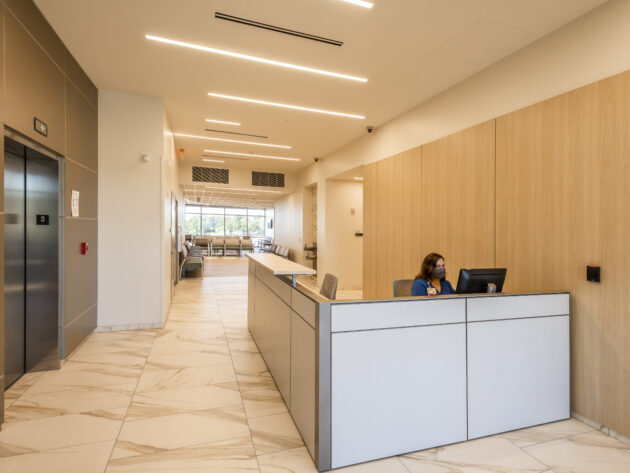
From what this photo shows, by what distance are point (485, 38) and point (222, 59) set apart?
279cm

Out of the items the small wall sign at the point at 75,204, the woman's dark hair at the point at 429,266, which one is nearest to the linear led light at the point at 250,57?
the small wall sign at the point at 75,204

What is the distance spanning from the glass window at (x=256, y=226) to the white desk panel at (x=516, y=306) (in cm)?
2323

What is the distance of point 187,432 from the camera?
2.54 m

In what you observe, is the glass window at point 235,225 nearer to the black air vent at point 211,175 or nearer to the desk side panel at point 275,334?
the black air vent at point 211,175

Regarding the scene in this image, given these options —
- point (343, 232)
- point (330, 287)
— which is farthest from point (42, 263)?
point (343, 232)

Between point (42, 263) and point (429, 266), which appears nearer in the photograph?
point (429, 266)

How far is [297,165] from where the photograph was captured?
33.1ft

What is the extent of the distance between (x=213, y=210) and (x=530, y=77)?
2252 cm

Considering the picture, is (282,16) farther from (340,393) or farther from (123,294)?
(123,294)

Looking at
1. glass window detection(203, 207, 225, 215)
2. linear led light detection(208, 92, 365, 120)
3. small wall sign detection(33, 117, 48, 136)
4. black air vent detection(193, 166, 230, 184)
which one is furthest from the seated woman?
glass window detection(203, 207, 225, 215)

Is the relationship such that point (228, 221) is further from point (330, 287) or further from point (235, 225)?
point (330, 287)

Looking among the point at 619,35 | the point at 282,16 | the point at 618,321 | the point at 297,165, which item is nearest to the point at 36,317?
the point at 282,16

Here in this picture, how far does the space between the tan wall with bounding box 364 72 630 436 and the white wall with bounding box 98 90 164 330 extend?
4.09 metres

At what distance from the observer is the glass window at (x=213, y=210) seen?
23.8 metres
